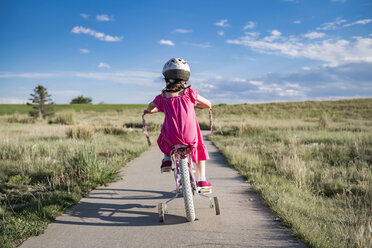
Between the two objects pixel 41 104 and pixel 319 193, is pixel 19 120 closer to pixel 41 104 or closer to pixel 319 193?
pixel 41 104

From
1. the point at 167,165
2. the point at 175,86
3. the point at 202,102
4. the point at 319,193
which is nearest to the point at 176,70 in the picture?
the point at 175,86

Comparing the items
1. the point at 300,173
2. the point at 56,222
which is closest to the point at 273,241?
the point at 56,222

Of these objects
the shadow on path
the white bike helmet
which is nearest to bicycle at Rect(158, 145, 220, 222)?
the shadow on path

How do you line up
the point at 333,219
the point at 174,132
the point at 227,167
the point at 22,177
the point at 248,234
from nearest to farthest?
the point at 248,234 → the point at 174,132 → the point at 333,219 → the point at 22,177 → the point at 227,167

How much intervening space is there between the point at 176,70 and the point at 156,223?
202cm

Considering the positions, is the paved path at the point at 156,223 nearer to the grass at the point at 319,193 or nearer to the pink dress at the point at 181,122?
the grass at the point at 319,193

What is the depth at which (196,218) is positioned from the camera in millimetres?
3859

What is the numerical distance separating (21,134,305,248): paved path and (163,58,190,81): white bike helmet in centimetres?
190

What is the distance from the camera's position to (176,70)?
3.75m

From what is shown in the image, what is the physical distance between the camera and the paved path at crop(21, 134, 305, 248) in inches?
127

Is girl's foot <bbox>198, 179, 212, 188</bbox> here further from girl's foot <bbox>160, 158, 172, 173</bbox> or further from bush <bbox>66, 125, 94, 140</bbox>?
bush <bbox>66, 125, 94, 140</bbox>

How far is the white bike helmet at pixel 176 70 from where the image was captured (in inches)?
148

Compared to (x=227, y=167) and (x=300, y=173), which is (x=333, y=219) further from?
(x=227, y=167)

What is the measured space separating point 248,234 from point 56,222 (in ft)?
8.38
